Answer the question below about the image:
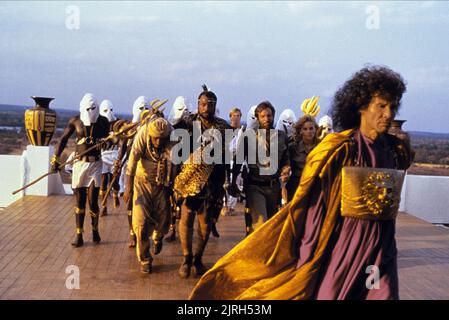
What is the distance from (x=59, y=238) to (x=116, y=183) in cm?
117

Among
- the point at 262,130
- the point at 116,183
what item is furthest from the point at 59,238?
the point at 262,130

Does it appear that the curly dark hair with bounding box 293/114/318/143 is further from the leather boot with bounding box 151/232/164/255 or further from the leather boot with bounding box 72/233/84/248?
the leather boot with bounding box 72/233/84/248

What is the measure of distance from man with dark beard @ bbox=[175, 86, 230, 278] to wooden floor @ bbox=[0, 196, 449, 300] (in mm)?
440

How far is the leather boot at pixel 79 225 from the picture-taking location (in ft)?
29.8

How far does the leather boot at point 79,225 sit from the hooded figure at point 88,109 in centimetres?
121

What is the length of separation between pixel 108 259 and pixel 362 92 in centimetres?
465

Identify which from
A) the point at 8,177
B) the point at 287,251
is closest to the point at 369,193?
the point at 287,251

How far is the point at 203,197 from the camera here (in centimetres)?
761

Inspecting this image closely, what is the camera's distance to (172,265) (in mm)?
8367

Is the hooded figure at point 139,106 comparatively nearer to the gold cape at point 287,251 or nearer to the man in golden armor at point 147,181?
the man in golden armor at point 147,181

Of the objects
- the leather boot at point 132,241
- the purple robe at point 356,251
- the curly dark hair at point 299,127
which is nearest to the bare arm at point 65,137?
the leather boot at point 132,241

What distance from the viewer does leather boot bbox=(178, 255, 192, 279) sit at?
773cm

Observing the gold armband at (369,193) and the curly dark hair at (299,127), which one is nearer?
the gold armband at (369,193)
